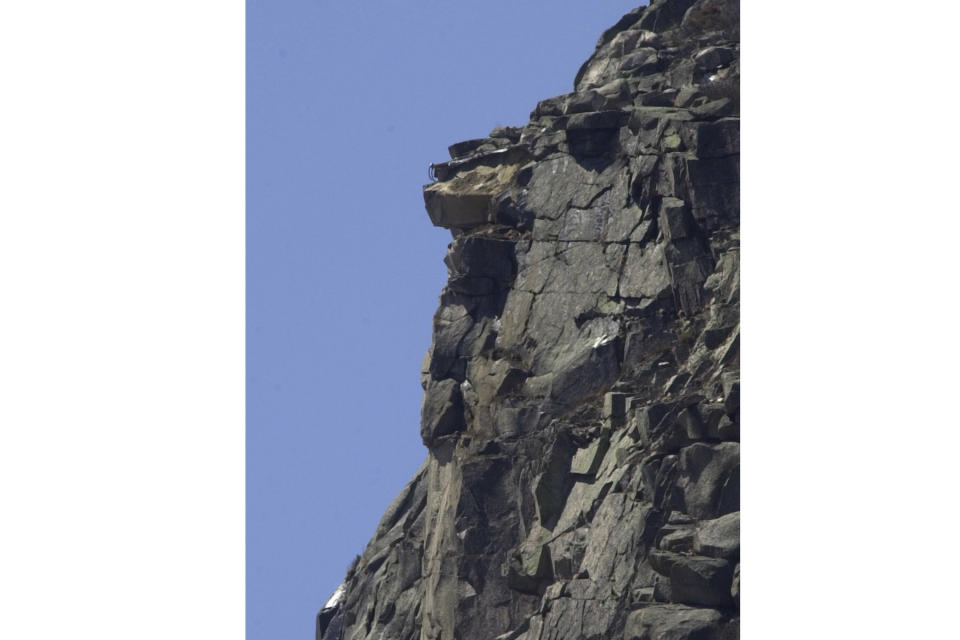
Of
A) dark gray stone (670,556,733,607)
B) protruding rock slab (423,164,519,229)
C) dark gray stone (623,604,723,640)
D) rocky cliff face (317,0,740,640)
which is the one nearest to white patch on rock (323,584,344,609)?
rocky cliff face (317,0,740,640)

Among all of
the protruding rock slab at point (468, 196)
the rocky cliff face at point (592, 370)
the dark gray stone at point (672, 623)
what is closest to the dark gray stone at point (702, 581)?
the rocky cliff face at point (592, 370)

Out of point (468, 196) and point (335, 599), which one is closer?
point (468, 196)

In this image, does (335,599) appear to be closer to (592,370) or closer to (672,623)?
(592,370)

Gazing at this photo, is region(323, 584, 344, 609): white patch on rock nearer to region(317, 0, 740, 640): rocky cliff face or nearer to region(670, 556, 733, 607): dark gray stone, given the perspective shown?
region(317, 0, 740, 640): rocky cliff face

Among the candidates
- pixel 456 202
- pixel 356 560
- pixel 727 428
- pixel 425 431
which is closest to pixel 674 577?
pixel 727 428

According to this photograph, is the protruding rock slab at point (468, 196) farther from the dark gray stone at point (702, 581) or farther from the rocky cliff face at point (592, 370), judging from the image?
the dark gray stone at point (702, 581)

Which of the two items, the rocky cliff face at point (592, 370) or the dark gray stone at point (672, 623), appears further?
the rocky cliff face at point (592, 370)

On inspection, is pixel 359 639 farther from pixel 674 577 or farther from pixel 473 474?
pixel 674 577

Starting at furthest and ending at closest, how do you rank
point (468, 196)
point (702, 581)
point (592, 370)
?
point (468, 196) → point (592, 370) → point (702, 581)

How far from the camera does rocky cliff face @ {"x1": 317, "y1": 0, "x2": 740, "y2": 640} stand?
41.6m

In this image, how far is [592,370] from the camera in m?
48.0

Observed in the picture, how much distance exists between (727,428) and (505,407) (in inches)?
363

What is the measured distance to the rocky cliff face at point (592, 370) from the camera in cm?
4156

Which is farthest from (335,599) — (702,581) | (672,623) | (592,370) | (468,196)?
(702,581)
